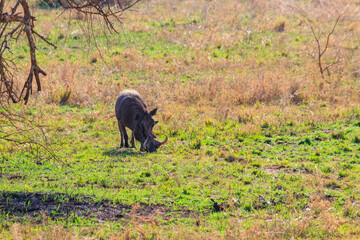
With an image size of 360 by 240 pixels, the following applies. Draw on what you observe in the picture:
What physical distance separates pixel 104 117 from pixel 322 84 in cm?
781

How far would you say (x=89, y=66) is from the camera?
18.3 metres

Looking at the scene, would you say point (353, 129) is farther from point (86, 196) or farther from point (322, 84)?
point (86, 196)

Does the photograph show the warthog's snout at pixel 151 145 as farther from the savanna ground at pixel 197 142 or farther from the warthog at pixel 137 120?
the savanna ground at pixel 197 142

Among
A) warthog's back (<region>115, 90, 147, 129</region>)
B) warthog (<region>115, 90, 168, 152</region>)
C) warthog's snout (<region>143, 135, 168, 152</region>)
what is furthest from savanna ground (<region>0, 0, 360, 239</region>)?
warthog's back (<region>115, 90, 147, 129</region>)

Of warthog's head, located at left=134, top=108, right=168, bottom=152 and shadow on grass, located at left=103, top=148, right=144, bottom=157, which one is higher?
warthog's head, located at left=134, top=108, right=168, bottom=152

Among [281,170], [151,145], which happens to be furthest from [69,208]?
[281,170]

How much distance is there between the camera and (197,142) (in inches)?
463

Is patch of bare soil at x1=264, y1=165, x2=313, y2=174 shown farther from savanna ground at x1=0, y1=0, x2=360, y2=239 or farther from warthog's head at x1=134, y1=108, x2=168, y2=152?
warthog's head at x1=134, y1=108, x2=168, y2=152

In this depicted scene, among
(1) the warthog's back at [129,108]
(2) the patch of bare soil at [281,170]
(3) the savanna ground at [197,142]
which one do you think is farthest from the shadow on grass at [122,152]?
(2) the patch of bare soil at [281,170]

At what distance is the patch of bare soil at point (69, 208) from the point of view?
24.2ft

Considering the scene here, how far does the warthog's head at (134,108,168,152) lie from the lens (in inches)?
439

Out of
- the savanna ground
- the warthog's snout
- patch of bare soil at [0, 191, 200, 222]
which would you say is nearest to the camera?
the savanna ground

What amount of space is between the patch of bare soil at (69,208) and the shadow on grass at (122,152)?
2.88 m

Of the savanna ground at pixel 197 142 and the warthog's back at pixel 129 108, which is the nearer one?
the savanna ground at pixel 197 142
